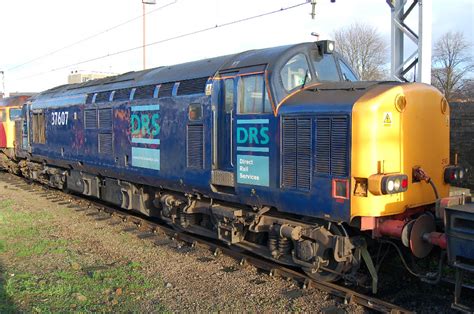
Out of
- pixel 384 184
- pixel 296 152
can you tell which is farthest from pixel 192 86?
pixel 384 184

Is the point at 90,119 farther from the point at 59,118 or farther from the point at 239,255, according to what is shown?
the point at 239,255

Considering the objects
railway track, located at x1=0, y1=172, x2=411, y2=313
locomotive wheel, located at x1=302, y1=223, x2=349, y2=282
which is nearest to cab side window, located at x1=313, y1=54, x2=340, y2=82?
locomotive wheel, located at x1=302, y1=223, x2=349, y2=282

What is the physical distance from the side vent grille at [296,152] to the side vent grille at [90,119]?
22.2 feet

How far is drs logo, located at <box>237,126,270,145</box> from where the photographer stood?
21.8 ft

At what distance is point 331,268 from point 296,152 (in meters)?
1.62

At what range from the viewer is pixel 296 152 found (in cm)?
623

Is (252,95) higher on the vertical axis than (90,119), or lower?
higher

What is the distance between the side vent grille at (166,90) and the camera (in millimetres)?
8855

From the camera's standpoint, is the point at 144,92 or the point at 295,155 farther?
the point at 144,92

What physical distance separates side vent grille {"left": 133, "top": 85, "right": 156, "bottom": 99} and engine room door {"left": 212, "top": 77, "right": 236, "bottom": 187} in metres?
2.32

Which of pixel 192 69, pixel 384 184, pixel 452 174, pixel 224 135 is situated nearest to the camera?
pixel 384 184

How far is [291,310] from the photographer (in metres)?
5.71

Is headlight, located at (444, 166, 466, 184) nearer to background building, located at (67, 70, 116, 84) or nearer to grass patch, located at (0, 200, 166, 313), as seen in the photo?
grass patch, located at (0, 200, 166, 313)

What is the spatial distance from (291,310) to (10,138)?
1871 cm
